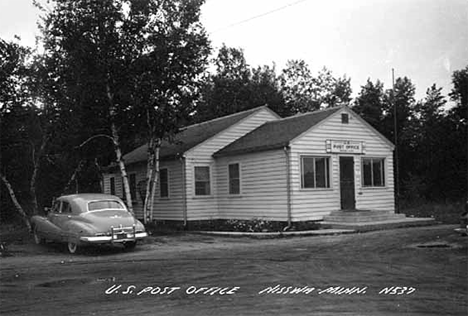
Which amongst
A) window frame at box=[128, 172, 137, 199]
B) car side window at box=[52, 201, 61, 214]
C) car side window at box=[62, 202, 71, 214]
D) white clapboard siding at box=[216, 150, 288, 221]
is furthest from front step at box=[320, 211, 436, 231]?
window frame at box=[128, 172, 137, 199]

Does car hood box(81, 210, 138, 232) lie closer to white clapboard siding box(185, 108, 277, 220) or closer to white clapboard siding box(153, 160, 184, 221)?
white clapboard siding box(185, 108, 277, 220)

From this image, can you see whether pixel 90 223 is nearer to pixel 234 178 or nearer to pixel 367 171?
pixel 234 178

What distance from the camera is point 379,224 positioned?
21094mm

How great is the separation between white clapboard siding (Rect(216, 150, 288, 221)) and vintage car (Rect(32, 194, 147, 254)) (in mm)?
7438

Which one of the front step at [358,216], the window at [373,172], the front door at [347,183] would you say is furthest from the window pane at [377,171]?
the front step at [358,216]

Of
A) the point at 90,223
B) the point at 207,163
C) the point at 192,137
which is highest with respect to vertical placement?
the point at 192,137

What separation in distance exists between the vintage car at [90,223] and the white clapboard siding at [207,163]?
8.60 m

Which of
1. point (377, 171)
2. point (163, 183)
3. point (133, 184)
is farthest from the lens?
point (133, 184)

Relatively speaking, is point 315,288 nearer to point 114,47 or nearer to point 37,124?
point 114,47

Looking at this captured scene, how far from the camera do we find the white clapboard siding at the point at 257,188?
22889 millimetres

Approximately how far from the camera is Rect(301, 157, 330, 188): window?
23.0m

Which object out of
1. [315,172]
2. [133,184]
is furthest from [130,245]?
[133,184]

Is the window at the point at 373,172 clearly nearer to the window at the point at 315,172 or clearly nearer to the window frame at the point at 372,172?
the window frame at the point at 372,172
